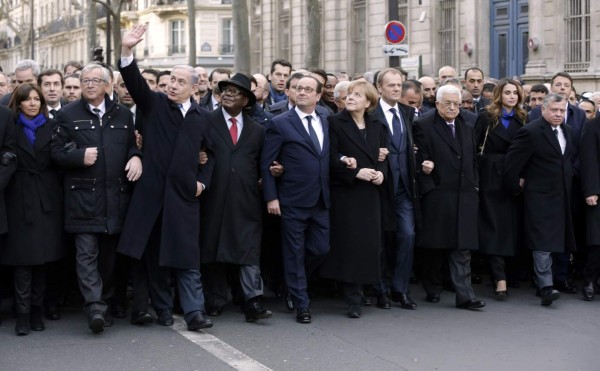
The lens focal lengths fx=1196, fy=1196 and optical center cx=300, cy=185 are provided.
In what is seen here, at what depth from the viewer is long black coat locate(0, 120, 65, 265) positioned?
398 inches

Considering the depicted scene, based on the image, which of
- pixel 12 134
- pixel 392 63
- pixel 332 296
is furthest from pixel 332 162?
pixel 392 63

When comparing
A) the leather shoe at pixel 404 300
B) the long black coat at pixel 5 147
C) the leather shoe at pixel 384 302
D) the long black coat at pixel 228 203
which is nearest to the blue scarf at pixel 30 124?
the long black coat at pixel 5 147

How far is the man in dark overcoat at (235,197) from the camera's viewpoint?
10578 mm

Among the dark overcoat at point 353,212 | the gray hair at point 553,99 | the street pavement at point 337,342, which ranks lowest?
the street pavement at point 337,342

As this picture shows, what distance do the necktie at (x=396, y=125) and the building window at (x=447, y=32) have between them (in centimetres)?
1858

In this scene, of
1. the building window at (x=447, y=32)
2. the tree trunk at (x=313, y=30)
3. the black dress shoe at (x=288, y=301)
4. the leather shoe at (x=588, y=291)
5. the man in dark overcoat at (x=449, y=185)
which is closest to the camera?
the black dress shoe at (x=288, y=301)

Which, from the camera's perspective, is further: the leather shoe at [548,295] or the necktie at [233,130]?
the leather shoe at [548,295]

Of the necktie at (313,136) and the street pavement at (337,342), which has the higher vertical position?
the necktie at (313,136)

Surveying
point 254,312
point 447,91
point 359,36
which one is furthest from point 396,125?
point 359,36

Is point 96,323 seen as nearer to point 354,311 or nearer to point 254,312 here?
point 254,312

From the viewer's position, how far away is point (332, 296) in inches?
477

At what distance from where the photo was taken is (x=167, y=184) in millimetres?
10250

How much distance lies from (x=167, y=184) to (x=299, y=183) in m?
1.24

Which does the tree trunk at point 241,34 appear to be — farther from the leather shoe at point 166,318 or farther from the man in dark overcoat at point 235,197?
the leather shoe at point 166,318
